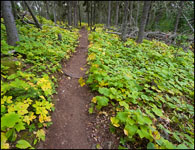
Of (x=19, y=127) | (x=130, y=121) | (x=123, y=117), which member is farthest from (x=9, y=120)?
(x=130, y=121)

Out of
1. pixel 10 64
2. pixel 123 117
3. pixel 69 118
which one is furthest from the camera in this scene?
pixel 10 64

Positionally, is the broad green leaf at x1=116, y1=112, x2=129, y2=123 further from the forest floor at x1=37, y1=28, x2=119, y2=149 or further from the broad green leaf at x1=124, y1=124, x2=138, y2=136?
the forest floor at x1=37, y1=28, x2=119, y2=149

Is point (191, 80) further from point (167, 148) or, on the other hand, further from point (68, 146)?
point (68, 146)

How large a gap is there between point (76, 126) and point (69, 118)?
0.33 meters

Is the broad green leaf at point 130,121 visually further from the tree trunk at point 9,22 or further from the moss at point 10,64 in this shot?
the tree trunk at point 9,22

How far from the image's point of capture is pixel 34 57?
15.9 ft

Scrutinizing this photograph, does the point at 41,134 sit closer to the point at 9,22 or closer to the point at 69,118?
the point at 69,118

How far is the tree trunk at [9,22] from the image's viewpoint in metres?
4.54

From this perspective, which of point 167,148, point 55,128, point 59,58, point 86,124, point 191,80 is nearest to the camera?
point 167,148

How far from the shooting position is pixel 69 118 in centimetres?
309

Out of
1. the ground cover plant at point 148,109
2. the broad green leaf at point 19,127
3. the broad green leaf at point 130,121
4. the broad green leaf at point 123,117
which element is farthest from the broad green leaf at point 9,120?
the broad green leaf at point 130,121

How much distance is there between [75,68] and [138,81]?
11.0 ft

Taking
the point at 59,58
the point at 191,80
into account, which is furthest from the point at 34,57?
the point at 191,80

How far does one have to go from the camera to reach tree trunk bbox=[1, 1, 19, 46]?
179 inches
